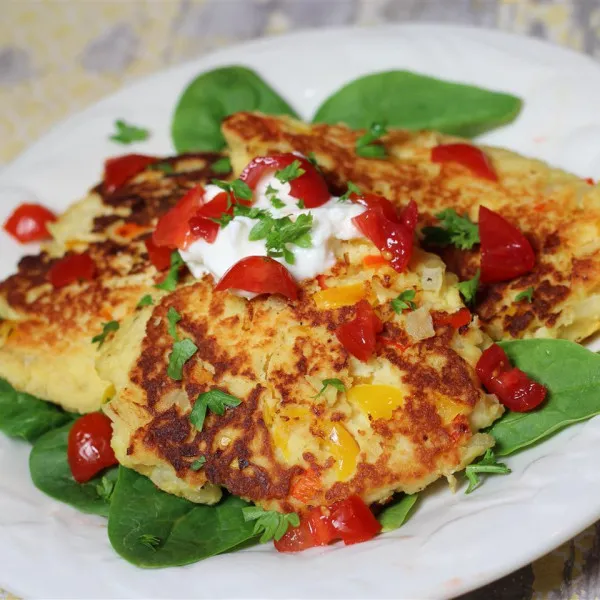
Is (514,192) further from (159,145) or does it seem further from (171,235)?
(159,145)

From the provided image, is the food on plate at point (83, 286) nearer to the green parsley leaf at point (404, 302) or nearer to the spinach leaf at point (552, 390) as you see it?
the green parsley leaf at point (404, 302)

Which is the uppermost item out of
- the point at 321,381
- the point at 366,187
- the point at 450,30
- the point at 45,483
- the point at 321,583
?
the point at 450,30

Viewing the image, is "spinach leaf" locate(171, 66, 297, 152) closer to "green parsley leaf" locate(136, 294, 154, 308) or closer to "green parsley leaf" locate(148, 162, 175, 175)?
"green parsley leaf" locate(148, 162, 175, 175)

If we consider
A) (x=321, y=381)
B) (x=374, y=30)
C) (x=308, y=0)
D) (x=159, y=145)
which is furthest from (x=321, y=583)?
(x=308, y=0)

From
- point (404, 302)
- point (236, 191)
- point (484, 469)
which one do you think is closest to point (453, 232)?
point (404, 302)

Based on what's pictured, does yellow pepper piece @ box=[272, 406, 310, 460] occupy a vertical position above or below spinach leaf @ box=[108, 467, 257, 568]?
above

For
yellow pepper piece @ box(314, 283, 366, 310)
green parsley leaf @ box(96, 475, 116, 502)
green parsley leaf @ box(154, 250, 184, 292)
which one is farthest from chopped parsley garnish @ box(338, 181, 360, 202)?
green parsley leaf @ box(96, 475, 116, 502)
